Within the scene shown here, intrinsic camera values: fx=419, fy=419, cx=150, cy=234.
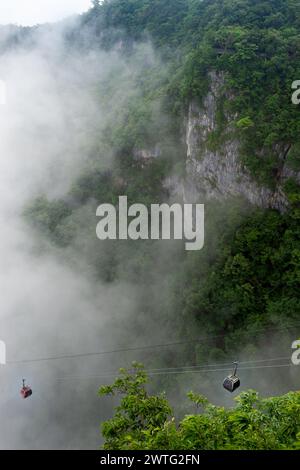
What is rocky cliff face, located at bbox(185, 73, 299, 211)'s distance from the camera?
110 feet

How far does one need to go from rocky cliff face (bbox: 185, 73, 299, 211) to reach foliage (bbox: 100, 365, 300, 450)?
76.5ft

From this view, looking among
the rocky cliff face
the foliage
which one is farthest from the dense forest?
the rocky cliff face

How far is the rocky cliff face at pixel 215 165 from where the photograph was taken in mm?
33531

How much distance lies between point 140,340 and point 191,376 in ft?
35.4

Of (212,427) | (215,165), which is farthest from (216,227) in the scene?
(212,427)

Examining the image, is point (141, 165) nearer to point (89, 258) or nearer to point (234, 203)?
point (89, 258)

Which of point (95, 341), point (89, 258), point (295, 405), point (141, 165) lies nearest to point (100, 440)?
point (95, 341)

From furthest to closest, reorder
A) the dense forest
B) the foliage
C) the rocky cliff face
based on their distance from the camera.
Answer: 1. the rocky cliff face
2. the dense forest
3. the foliage

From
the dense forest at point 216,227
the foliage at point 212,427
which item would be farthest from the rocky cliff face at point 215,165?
the foliage at point 212,427

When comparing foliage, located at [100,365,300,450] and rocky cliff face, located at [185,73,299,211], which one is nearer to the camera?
foliage, located at [100,365,300,450]

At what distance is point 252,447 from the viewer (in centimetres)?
933

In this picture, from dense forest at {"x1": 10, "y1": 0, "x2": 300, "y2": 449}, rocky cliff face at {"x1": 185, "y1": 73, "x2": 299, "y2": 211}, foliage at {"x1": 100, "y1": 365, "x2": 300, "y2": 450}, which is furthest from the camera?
rocky cliff face at {"x1": 185, "y1": 73, "x2": 299, "y2": 211}

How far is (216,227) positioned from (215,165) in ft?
18.5

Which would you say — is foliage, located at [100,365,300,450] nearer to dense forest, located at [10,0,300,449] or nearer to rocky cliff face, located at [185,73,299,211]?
dense forest, located at [10,0,300,449]
